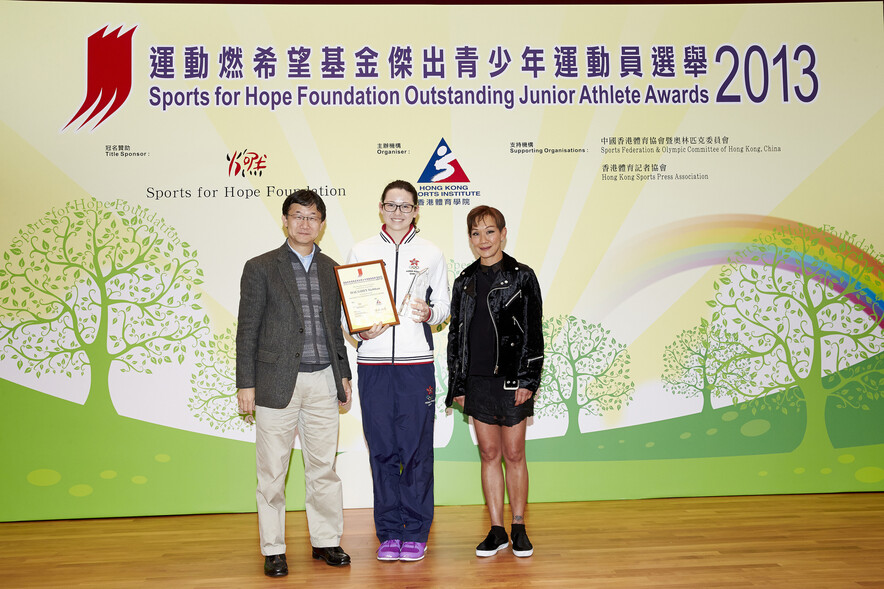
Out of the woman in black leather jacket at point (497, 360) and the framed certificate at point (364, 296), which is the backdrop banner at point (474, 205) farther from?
the framed certificate at point (364, 296)

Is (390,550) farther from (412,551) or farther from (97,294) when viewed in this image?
(97,294)

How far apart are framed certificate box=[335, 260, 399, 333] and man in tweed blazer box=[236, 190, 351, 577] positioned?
11 centimetres

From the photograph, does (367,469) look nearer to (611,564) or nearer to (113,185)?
(611,564)

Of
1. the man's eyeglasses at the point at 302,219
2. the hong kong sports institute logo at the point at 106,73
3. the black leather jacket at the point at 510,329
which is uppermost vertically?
the hong kong sports institute logo at the point at 106,73

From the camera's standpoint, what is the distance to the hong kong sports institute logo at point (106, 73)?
160 inches

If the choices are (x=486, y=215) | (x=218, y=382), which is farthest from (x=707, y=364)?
(x=218, y=382)

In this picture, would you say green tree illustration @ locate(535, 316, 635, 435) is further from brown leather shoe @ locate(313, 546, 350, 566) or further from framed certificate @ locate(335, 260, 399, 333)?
brown leather shoe @ locate(313, 546, 350, 566)

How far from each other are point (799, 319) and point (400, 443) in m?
2.75

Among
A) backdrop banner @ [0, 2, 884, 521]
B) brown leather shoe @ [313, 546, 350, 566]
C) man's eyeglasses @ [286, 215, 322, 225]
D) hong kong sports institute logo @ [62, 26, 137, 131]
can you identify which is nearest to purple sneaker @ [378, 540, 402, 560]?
brown leather shoe @ [313, 546, 350, 566]

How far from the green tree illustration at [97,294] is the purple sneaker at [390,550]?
1.78m

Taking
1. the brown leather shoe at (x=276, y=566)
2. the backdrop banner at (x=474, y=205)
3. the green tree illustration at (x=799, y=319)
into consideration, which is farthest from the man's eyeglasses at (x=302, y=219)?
the green tree illustration at (x=799, y=319)

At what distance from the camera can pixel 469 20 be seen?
165 inches

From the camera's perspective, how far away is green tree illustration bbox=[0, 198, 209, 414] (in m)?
4.02

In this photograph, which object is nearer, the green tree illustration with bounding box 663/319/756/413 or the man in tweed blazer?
the man in tweed blazer
